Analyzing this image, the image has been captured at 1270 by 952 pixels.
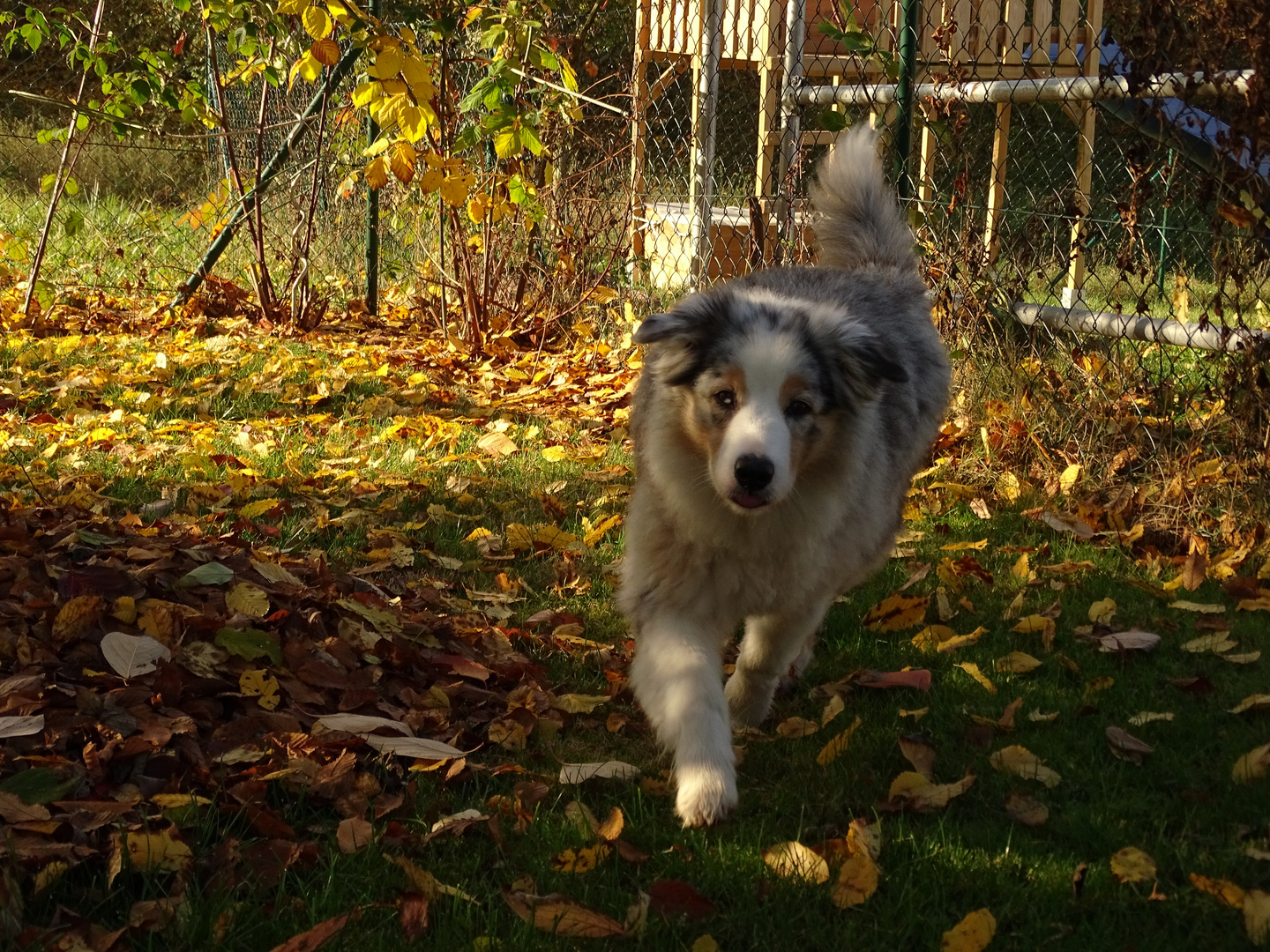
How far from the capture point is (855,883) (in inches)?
95.7

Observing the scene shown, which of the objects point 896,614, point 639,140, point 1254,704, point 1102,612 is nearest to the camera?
point 1254,704

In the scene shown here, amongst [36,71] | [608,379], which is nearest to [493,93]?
[608,379]

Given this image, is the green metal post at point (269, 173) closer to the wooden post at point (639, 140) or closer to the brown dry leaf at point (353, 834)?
the wooden post at point (639, 140)

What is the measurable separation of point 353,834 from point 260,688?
0.58m

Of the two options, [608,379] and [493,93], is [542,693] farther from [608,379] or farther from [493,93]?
[608,379]

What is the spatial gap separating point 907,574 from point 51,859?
3.00m

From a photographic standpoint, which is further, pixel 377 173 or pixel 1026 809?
pixel 377 173

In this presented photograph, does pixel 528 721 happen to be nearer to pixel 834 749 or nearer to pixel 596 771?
pixel 596 771

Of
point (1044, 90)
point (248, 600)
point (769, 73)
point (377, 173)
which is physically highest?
point (769, 73)

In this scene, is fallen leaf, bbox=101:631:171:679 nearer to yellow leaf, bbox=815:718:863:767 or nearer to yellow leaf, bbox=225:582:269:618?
yellow leaf, bbox=225:582:269:618

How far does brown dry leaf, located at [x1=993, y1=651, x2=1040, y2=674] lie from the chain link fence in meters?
1.30

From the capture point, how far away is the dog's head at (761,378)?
2902mm

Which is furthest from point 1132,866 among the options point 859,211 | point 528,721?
point 859,211

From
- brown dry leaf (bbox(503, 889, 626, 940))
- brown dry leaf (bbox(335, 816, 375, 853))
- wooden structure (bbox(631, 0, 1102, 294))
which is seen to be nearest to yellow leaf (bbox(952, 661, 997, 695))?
brown dry leaf (bbox(503, 889, 626, 940))
